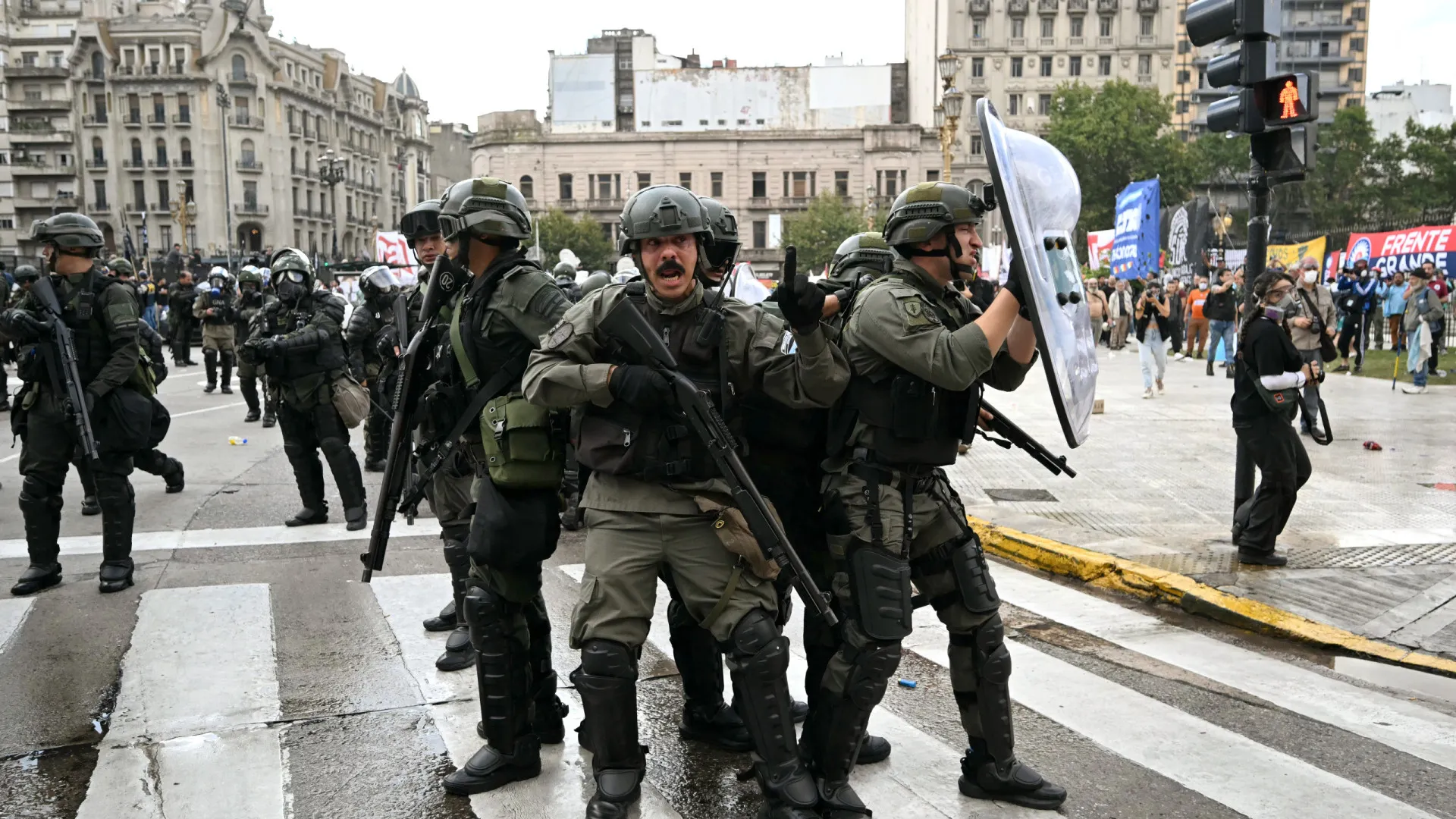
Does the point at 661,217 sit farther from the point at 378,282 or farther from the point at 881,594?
the point at 378,282

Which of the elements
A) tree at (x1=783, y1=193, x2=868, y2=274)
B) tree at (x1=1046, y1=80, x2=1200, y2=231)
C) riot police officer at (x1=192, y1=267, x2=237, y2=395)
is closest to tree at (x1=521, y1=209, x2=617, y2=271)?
tree at (x1=783, y1=193, x2=868, y2=274)

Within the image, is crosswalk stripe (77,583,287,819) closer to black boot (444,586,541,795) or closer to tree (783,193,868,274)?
black boot (444,586,541,795)

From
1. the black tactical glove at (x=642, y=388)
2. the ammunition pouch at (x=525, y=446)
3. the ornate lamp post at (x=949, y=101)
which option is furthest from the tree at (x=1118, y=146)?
the black tactical glove at (x=642, y=388)

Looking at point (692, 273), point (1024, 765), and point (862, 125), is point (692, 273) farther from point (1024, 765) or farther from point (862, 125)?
→ point (862, 125)

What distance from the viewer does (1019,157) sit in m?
3.59

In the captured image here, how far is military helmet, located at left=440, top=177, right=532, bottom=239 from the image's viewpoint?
4262 mm

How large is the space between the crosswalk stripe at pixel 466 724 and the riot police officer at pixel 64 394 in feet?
5.16

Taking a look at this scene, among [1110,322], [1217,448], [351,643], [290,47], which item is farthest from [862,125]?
[351,643]

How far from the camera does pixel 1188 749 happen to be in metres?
4.33

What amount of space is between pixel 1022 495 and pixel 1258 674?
13.4 ft

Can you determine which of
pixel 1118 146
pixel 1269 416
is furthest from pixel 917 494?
pixel 1118 146

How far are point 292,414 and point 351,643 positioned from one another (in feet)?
10.9

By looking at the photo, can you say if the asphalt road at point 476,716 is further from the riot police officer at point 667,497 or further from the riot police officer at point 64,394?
the riot police officer at point 667,497

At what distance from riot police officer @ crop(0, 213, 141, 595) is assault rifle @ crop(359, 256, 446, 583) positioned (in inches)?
114
